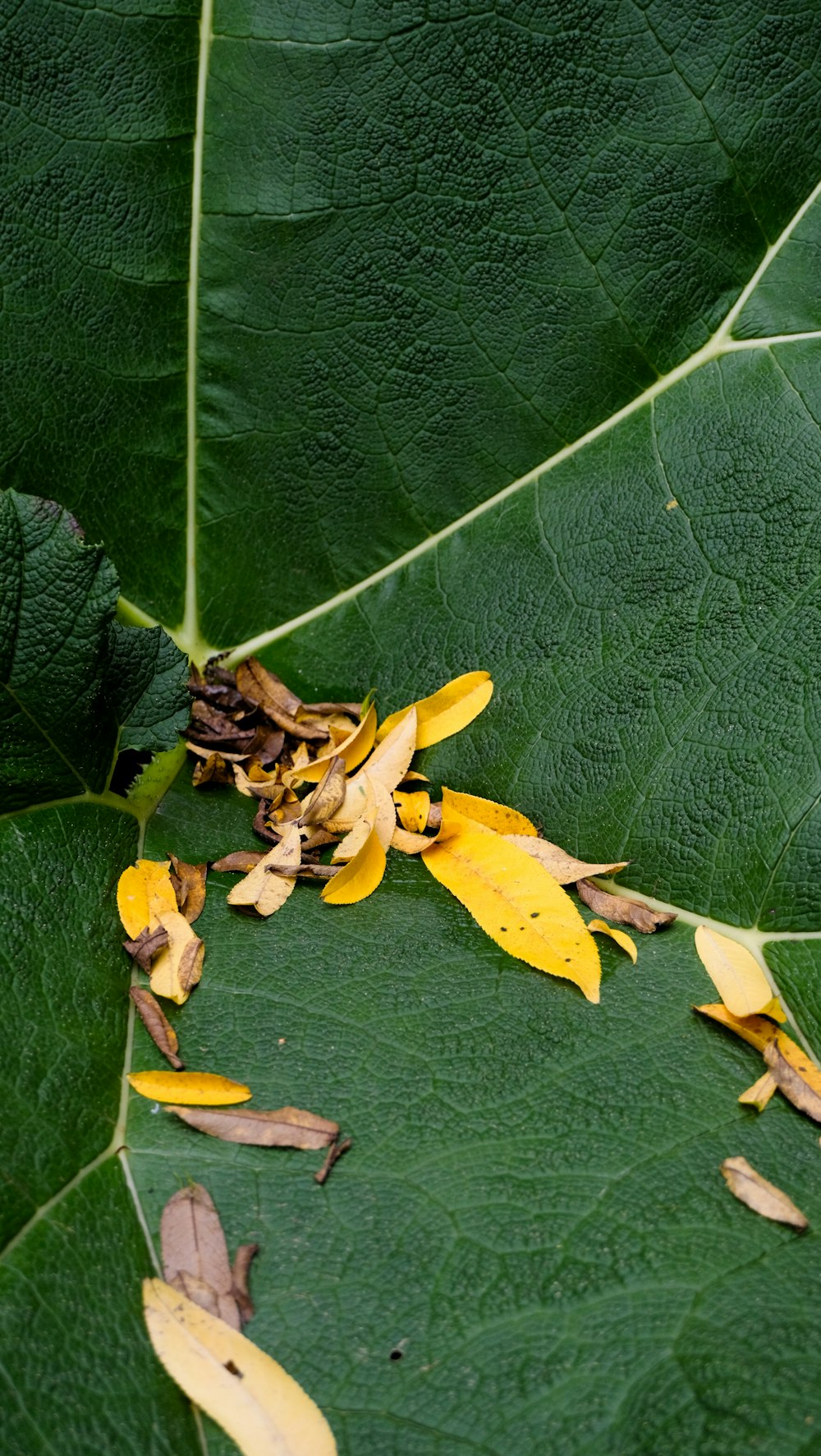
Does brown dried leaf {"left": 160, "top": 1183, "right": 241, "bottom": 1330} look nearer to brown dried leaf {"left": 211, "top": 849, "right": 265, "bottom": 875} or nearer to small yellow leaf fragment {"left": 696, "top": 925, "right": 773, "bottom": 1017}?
brown dried leaf {"left": 211, "top": 849, "right": 265, "bottom": 875}

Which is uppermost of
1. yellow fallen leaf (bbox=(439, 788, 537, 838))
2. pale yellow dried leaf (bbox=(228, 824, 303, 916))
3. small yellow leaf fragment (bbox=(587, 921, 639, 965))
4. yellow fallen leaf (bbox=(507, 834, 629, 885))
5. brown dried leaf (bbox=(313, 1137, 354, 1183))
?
small yellow leaf fragment (bbox=(587, 921, 639, 965))

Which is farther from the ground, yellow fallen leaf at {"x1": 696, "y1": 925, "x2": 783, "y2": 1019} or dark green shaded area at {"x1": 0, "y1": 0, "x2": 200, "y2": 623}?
dark green shaded area at {"x1": 0, "y1": 0, "x2": 200, "y2": 623}

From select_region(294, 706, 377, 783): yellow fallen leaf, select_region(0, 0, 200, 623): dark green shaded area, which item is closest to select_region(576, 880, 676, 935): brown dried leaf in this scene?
select_region(294, 706, 377, 783): yellow fallen leaf

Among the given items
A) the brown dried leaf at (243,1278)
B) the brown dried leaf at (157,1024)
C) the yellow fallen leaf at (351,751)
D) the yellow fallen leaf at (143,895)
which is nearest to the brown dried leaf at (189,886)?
the yellow fallen leaf at (143,895)

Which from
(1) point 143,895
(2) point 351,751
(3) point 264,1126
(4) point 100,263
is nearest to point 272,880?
(1) point 143,895

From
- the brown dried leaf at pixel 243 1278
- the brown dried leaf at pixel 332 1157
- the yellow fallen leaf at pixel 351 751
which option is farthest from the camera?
the yellow fallen leaf at pixel 351 751

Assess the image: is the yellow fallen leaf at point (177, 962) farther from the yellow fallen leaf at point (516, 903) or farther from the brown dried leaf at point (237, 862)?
the yellow fallen leaf at point (516, 903)
